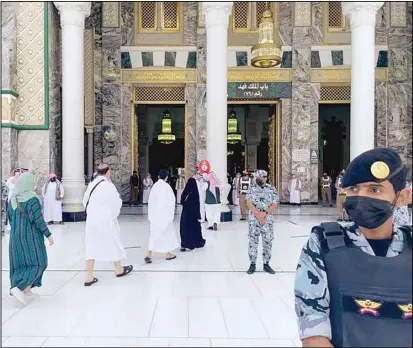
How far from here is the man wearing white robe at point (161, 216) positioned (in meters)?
6.43

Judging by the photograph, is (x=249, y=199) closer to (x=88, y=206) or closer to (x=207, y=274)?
(x=207, y=274)

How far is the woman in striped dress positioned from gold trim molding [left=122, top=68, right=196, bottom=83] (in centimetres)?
1142

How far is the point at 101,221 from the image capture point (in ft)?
17.4

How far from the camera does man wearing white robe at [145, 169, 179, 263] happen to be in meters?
6.43

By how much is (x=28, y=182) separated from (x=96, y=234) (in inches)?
40.6

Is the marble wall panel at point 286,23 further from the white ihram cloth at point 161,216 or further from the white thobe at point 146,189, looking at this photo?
the white ihram cloth at point 161,216

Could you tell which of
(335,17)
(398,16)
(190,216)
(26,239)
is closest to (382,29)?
(398,16)

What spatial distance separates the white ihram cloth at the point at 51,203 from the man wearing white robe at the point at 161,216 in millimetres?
5076

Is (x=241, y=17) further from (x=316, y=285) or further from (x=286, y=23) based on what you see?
(x=316, y=285)

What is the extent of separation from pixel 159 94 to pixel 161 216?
10234 millimetres

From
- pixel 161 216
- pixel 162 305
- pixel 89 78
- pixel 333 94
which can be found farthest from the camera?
pixel 333 94

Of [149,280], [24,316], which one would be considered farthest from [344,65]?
[24,316]

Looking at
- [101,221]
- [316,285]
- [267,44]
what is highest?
[267,44]

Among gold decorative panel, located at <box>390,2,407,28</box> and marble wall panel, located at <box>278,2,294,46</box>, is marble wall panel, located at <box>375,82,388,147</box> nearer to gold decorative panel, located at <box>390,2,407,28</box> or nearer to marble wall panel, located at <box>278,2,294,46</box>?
gold decorative panel, located at <box>390,2,407,28</box>
